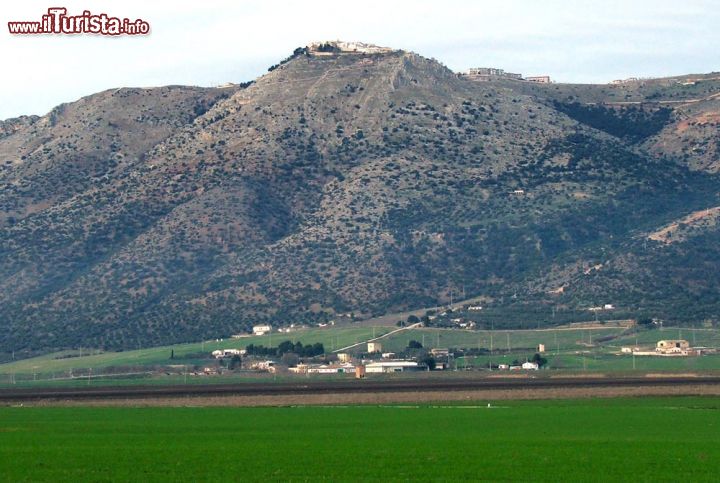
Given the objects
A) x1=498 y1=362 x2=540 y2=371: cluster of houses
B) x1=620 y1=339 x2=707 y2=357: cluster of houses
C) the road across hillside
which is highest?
the road across hillside

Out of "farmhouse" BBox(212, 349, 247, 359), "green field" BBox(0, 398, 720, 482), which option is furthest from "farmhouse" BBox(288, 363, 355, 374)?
"green field" BBox(0, 398, 720, 482)

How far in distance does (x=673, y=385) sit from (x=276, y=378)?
5235 cm

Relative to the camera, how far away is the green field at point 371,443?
163ft

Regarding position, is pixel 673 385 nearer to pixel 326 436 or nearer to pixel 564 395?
pixel 564 395

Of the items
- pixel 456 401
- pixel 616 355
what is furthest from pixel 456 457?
pixel 616 355

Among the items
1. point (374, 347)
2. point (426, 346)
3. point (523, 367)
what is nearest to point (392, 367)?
point (523, 367)

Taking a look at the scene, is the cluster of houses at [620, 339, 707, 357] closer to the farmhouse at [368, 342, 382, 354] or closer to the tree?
the tree

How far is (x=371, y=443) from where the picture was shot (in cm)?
6009

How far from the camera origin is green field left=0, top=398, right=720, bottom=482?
49.6 meters

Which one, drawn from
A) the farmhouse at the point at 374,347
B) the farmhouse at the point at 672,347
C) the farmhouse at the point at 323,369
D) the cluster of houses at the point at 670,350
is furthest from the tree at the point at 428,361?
the farmhouse at the point at 672,347

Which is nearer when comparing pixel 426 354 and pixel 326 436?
pixel 326 436

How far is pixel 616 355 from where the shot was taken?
6531 inches

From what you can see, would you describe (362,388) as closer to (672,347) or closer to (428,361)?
(428,361)

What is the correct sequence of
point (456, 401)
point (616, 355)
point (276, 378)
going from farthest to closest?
point (616, 355)
point (276, 378)
point (456, 401)
